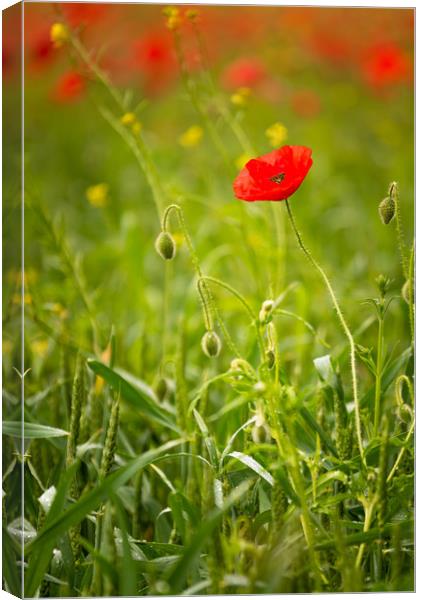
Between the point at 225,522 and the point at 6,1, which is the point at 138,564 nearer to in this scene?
the point at 225,522

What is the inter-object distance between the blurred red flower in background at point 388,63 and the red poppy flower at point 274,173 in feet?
5.63

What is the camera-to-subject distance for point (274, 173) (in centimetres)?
135

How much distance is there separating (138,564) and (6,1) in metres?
0.78

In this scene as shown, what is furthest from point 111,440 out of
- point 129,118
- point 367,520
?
point 129,118

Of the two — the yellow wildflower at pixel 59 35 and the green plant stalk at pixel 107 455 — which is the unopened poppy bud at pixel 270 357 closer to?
the green plant stalk at pixel 107 455

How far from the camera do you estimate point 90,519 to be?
4.68 feet

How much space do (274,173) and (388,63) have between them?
1766 mm

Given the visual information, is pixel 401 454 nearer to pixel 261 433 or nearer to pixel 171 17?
pixel 261 433

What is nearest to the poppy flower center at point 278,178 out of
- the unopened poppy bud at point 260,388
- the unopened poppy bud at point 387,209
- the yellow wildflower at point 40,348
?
the unopened poppy bud at point 387,209

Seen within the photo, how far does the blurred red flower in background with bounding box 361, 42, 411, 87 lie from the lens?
296 centimetres

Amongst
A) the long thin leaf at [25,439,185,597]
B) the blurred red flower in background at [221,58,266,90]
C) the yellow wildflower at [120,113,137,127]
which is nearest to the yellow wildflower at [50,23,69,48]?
the yellow wildflower at [120,113,137,127]

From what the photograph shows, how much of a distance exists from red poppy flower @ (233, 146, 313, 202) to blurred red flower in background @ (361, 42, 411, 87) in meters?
1.72

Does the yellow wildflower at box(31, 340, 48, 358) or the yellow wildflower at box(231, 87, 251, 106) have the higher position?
the yellow wildflower at box(231, 87, 251, 106)

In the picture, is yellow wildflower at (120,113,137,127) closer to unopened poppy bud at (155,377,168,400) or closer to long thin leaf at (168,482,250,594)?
unopened poppy bud at (155,377,168,400)
